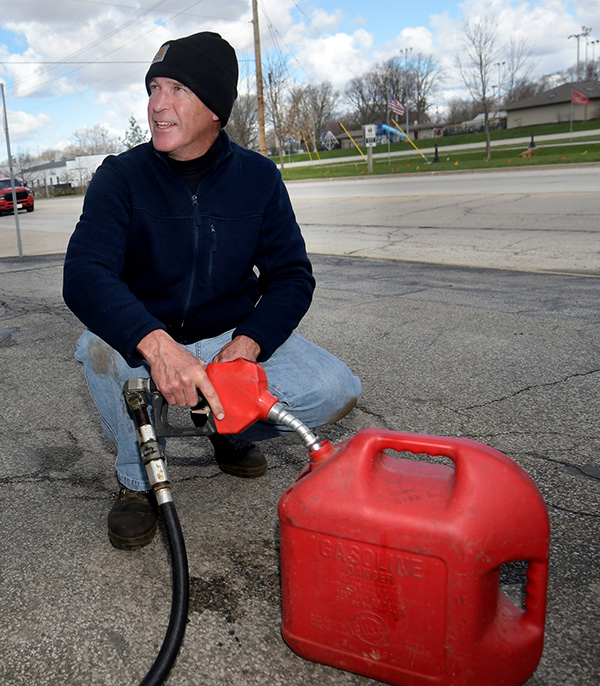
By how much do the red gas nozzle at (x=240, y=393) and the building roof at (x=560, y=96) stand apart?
64.4m

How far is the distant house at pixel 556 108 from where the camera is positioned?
58.0 metres

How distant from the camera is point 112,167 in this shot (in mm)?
2191

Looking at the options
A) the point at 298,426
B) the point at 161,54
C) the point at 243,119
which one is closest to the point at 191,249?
the point at 161,54

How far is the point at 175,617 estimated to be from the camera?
1543mm

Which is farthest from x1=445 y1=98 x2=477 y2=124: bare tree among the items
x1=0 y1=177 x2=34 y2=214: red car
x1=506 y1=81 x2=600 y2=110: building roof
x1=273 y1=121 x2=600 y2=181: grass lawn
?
x1=0 y1=177 x2=34 y2=214: red car

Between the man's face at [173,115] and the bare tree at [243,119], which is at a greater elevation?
the bare tree at [243,119]

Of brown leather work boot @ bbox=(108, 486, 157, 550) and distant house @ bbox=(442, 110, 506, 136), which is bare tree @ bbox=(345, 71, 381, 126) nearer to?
distant house @ bbox=(442, 110, 506, 136)

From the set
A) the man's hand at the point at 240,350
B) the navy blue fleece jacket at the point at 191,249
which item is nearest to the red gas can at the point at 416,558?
the man's hand at the point at 240,350

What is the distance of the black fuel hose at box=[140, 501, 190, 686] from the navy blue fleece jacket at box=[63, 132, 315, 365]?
0.62m

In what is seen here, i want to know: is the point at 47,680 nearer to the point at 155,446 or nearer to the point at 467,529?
the point at 155,446

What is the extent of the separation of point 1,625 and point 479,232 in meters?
9.16

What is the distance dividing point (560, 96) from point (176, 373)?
66.4 meters

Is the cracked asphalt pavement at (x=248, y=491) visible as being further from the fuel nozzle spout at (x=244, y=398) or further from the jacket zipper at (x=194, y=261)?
the jacket zipper at (x=194, y=261)

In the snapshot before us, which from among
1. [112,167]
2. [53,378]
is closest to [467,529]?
[112,167]
